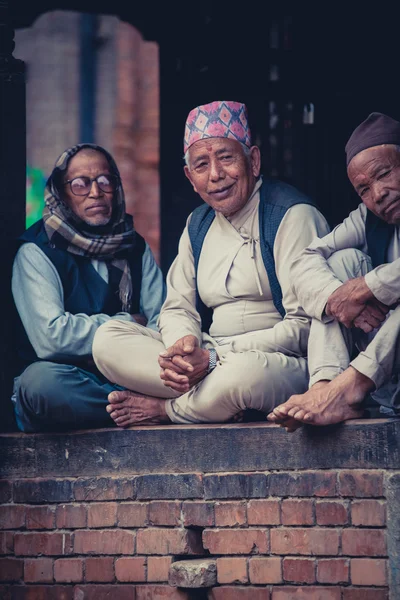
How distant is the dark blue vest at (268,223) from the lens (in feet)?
19.3

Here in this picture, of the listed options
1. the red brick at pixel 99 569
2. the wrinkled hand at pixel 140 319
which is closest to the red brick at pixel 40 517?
the red brick at pixel 99 569

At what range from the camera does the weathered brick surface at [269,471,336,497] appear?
5219mm

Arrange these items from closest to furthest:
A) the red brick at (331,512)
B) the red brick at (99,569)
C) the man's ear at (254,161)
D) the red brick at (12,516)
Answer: the red brick at (331,512) < the red brick at (99,569) < the red brick at (12,516) < the man's ear at (254,161)

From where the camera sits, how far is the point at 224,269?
19.6 feet

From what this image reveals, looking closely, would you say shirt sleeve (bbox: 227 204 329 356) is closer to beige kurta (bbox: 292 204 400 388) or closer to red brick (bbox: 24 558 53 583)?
beige kurta (bbox: 292 204 400 388)

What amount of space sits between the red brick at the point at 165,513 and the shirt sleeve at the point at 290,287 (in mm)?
765

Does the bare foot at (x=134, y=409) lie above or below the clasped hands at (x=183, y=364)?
below

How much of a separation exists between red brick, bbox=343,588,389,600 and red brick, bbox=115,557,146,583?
0.92 metres

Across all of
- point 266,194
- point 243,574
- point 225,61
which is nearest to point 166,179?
point 225,61

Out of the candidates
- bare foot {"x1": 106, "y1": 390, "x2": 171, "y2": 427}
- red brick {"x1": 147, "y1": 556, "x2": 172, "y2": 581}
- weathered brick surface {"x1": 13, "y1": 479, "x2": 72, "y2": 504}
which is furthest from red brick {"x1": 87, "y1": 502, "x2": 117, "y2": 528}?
bare foot {"x1": 106, "y1": 390, "x2": 171, "y2": 427}

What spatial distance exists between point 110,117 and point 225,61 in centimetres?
172

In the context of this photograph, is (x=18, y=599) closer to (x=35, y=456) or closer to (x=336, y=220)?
(x=35, y=456)

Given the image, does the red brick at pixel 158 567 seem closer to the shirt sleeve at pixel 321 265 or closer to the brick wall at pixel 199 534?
the brick wall at pixel 199 534

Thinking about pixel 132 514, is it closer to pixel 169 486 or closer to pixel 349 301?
pixel 169 486
